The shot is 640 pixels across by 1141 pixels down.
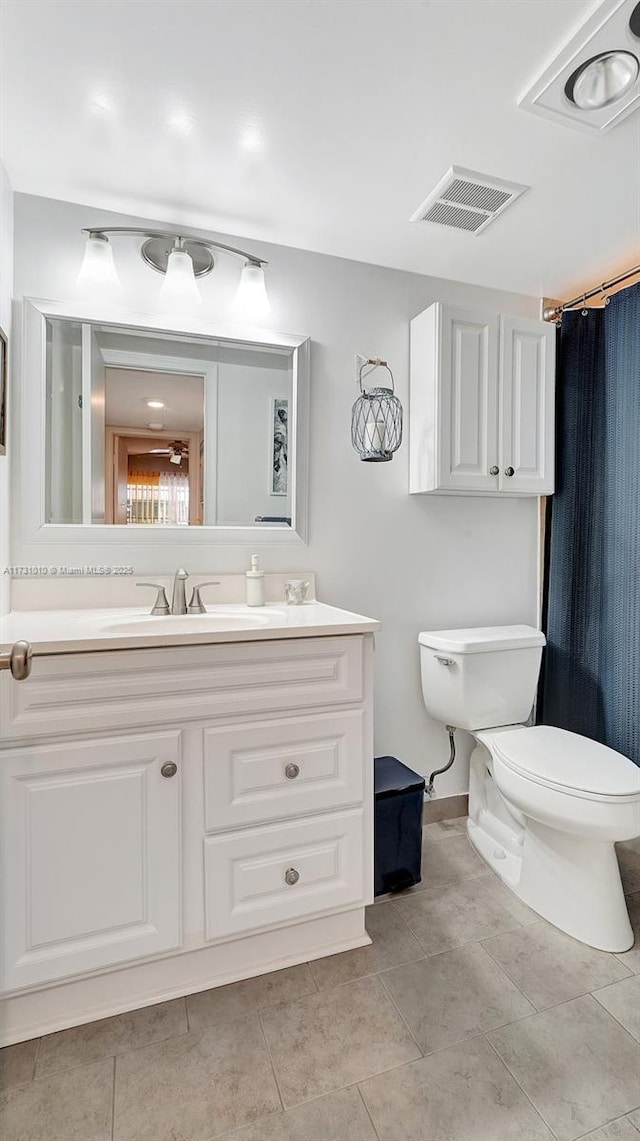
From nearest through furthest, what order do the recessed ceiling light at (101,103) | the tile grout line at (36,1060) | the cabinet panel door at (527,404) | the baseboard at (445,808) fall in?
the tile grout line at (36,1060), the recessed ceiling light at (101,103), the cabinet panel door at (527,404), the baseboard at (445,808)

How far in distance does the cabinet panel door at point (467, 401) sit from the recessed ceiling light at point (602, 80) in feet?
2.31

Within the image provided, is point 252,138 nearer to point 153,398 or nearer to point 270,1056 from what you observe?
point 153,398

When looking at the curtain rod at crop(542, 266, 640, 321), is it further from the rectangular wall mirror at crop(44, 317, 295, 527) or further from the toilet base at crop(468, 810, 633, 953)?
the toilet base at crop(468, 810, 633, 953)

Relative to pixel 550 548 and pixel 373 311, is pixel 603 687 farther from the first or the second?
pixel 373 311

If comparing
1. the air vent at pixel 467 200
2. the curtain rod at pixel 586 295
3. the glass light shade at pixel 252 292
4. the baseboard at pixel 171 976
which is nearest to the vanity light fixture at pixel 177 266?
the glass light shade at pixel 252 292

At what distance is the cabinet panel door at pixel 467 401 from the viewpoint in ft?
6.28

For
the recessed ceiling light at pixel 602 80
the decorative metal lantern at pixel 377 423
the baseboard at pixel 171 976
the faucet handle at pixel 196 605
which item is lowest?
the baseboard at pixel 171 976

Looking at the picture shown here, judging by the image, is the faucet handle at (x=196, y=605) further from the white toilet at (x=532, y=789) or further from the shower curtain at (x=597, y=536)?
the shower curtain at (x=597, y=536)

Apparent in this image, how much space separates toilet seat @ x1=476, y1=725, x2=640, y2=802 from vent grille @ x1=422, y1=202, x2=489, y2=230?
1.69 metres

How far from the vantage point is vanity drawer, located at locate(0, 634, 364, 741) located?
1143 mm

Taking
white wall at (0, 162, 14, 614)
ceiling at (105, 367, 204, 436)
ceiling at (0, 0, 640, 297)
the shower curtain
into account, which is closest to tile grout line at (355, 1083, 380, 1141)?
the shower curtain

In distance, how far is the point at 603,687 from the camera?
6.44 ft

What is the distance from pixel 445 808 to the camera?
216 centimetres

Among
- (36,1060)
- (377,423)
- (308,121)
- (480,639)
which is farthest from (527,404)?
(36,1060)
